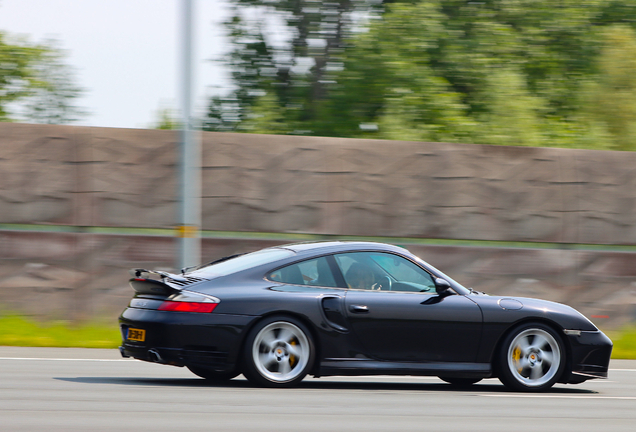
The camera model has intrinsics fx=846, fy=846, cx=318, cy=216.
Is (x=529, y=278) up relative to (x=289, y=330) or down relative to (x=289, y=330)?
down

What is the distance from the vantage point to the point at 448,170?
1332 centimetres

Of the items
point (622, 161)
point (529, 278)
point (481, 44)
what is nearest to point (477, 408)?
point (529, 278)

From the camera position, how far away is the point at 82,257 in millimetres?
12289

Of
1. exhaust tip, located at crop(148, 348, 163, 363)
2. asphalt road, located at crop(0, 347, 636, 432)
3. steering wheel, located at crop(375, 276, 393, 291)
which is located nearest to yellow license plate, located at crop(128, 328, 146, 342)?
exhaust tip, located at crop(148, 348, 163, 363)

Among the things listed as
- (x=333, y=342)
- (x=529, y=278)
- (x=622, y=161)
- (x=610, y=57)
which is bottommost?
(x=529, y=278)

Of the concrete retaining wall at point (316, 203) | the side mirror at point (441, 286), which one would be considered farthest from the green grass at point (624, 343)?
the side mirror at point (441, 286)

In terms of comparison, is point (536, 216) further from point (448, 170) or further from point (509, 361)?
point (509, 361)

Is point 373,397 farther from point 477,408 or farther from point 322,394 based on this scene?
point 477,408

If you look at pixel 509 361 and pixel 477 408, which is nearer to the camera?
pixel 477 408

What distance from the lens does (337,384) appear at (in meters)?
7.81

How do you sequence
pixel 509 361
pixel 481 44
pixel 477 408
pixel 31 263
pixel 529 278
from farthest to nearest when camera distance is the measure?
pixel 481 44 < pixel 529 278 < pixel 31 263 < pixel 509 361 < pixel 477 408

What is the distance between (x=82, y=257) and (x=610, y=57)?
579 inches

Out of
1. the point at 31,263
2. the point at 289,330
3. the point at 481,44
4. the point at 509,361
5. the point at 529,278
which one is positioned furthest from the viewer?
the point at 481,44

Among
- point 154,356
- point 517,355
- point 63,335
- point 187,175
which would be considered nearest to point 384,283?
point 517,355
